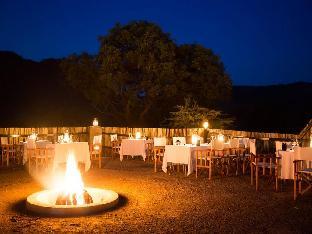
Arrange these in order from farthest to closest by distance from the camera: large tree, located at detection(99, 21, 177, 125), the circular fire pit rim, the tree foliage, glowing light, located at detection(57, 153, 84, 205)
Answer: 1. large tree, located at detection(99, 21, 177, 125)
2. the tree foliage
3. glowing light, located at detection(57, 153, 84, 205)
4. the circular fire pit rim

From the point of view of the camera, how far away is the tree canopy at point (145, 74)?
69.1 feet

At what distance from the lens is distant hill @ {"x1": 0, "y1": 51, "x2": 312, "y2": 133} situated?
3441 cm

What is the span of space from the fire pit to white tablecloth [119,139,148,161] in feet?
19.8

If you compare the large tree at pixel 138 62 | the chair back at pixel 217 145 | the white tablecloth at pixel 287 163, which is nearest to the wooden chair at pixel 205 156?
the chair back at pixel 217 145

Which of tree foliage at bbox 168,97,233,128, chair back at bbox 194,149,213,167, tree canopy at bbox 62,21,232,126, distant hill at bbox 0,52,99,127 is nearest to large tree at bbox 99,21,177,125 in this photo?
tree canopy at bbox 62,21,232,126

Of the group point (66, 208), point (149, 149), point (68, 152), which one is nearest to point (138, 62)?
point (149, 149)

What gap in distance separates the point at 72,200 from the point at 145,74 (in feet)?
48.4

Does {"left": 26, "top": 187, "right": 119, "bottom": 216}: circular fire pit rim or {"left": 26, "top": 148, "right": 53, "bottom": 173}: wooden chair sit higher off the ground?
{"left": 26, "top": 148, "right": 53, "bottom": 173}: wooden chair

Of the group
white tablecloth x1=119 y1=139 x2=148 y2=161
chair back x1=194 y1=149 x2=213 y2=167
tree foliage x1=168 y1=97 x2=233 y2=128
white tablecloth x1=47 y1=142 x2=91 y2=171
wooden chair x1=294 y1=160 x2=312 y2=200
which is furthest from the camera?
tree foliage x1=168 y1=97 x2=233 y2=128

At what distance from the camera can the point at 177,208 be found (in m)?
7.39

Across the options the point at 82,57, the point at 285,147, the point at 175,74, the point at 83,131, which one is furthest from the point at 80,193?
the point at 82,57

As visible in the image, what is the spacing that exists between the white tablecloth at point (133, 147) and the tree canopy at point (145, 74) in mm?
6755

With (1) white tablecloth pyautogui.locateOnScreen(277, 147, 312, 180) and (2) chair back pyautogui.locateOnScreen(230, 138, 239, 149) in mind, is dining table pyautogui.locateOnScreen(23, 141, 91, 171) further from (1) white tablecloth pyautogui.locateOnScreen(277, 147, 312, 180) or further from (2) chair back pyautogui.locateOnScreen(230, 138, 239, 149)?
(1) white tablecloth pyautogui.locateOnScreen(277, 147, 312, 180)

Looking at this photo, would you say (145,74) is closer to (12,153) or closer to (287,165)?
(12,153)
